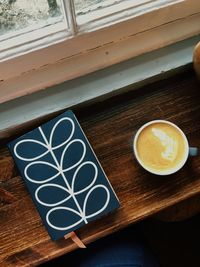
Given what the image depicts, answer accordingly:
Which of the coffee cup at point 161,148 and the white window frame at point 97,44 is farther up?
the white window frame at point 97,44

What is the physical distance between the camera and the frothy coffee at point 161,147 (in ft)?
2.70

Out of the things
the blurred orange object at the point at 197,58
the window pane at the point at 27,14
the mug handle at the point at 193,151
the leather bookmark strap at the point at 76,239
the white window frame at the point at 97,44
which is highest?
the window pane at the point at 27,14

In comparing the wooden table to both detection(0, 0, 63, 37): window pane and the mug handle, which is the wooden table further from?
detection(0, 0, 63, 37): window pane

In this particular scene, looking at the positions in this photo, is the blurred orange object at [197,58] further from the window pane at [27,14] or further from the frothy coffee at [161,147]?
the window pane at [27,14]

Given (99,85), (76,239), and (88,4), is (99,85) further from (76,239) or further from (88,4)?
(76,239)

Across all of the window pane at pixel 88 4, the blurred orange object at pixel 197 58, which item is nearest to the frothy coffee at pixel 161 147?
the blurred orange object at pixel 197 58

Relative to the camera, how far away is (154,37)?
3.04 feet

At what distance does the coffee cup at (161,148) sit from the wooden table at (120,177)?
3 centimetres

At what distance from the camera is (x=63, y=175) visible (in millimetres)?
825

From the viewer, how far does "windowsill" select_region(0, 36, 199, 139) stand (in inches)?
35.4

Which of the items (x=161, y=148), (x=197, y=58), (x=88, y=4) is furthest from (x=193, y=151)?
(x=88, y=4)

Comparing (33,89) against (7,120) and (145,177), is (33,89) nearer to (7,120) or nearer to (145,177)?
(7,120)

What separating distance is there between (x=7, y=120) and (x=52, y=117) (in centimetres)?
9

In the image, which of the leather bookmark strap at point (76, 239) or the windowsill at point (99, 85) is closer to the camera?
the leather bookmark strap at point (76, 239)
